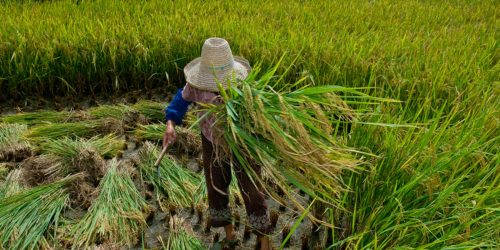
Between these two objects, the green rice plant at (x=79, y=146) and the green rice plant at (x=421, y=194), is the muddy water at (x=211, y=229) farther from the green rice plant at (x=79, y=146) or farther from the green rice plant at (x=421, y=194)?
the green rice plant at (x=79, y=146)

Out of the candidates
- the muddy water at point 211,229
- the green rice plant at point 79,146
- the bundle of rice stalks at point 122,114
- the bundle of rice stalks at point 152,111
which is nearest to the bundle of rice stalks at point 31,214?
the green rice plant at point 79,146

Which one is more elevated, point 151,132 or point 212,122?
point 212,122

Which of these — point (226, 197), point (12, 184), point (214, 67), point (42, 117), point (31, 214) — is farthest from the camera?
point (42, 117)

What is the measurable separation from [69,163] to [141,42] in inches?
45.2

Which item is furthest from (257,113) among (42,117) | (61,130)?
(42,117)

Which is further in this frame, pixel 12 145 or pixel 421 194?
pixel 12 145

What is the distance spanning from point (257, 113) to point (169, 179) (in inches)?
39.4

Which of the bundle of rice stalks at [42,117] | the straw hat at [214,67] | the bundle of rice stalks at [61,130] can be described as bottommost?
the bundle of rice stalks at [42,117]

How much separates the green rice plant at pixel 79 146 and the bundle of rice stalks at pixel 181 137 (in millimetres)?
142

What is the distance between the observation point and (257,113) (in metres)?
1.39

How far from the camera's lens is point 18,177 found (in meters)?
2.22

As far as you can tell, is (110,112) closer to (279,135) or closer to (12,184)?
(12,184)

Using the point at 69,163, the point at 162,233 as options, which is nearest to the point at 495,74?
the point at 162,233

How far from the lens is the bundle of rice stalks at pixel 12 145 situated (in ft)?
8.03
